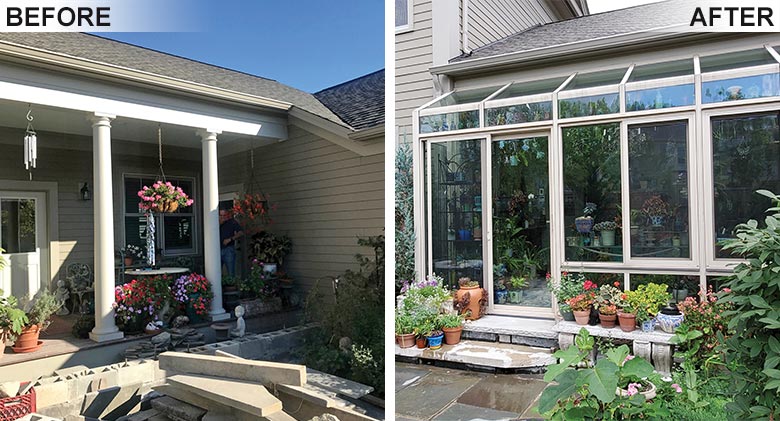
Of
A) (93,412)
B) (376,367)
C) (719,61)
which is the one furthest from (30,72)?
(719,61)

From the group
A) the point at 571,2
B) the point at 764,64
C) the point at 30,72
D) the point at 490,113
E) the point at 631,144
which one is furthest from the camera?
the point at 571,2

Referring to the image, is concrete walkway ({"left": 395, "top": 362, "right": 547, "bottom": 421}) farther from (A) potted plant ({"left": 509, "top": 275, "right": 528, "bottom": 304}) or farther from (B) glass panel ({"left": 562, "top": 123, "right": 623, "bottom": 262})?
(B) glass panel ({"left": 562, "top": 123, "right": 623, "bottom": 262})

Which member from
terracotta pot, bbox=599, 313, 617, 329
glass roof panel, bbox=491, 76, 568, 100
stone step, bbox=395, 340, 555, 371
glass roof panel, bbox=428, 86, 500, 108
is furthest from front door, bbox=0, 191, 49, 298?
terracotta pot, bbox=599, 313, 617, 329

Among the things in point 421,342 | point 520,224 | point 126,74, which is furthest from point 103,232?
point 520,224

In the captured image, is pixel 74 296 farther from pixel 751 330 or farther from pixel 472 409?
pixel 751 330

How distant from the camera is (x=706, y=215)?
346 centimetres

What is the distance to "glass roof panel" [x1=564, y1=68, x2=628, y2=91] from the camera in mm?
4000

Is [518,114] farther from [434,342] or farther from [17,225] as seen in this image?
[17,225]

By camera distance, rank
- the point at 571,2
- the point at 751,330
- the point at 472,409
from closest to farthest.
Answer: the point at 751,330
the point at 472,409
the point at 571,2

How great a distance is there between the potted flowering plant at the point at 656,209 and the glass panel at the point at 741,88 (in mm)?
769

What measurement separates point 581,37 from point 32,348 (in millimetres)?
5177

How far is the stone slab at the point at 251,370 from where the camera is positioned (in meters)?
2.55

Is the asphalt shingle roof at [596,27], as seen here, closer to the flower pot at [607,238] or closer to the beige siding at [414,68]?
the beige siding at [414,68]

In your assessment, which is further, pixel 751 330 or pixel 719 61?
pixel 719 61
